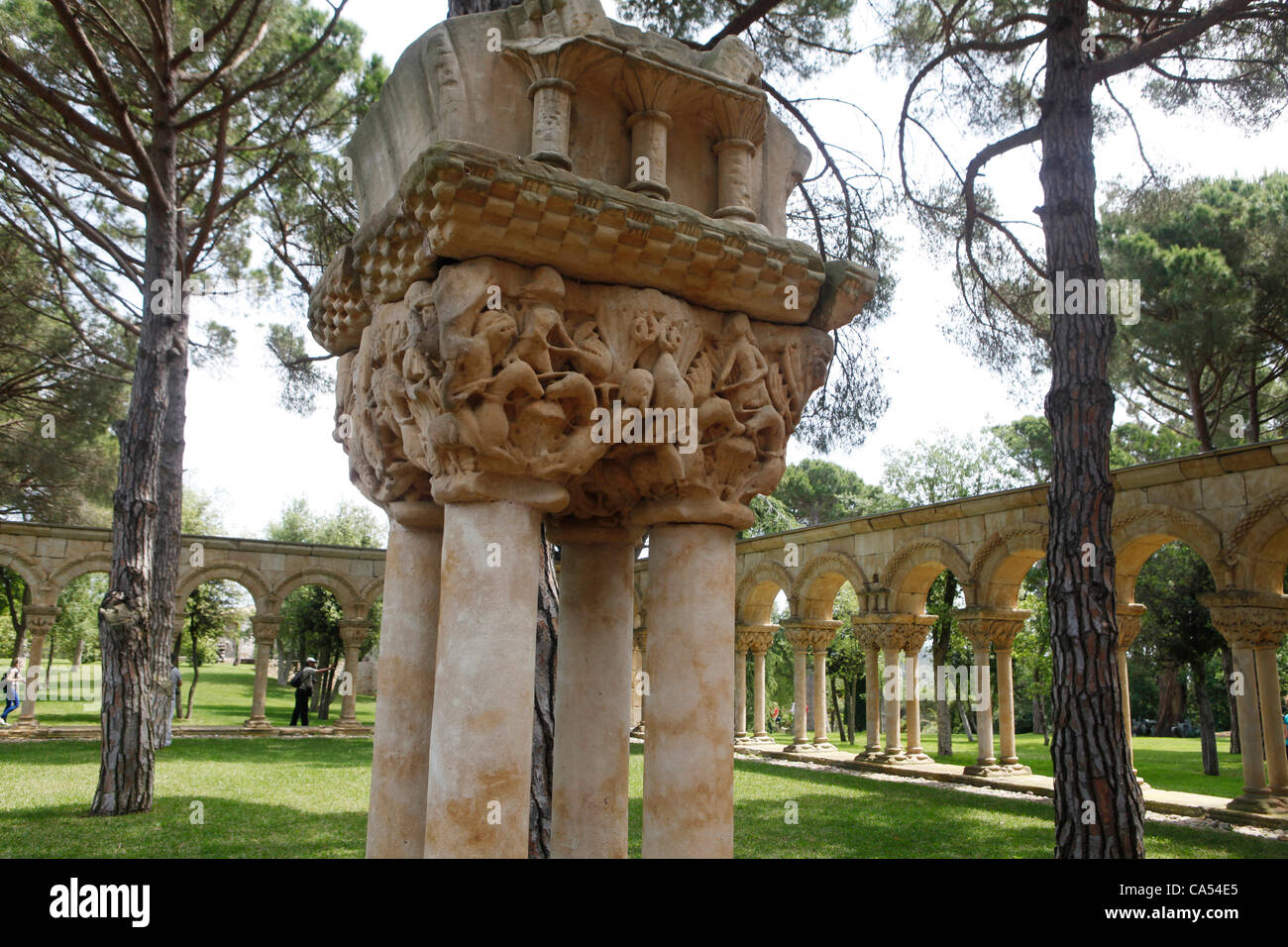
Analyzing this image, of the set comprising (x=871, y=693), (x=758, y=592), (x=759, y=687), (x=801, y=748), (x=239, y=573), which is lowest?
(x=801, y=748)

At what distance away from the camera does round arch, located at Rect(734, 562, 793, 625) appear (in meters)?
17.3

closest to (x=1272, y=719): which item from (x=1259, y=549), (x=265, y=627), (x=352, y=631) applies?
(x=1259, y=549)

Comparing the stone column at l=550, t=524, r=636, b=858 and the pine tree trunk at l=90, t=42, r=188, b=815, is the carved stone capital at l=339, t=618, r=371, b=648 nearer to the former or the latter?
the pine tree trunk at l=90, t=42, r=188, b=815

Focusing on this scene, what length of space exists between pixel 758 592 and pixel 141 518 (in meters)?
12.2

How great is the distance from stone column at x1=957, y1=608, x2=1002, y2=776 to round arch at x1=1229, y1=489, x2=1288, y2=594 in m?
3.61

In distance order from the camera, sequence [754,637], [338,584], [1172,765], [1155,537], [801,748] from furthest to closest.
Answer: [338,584] < [754,637] < [1172,765] < [801,748] < [1155,537]

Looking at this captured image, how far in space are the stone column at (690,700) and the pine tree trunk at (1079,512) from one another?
3948 mm

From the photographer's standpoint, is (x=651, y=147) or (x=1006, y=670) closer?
(x=651, y=147)

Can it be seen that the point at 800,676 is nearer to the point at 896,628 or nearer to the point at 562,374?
the point at 896,628

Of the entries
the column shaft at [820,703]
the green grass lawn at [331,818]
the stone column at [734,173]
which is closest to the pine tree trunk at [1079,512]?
the green grass lawn at [331,818]

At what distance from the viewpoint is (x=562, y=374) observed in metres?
2.19

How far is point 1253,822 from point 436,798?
33.3 feet

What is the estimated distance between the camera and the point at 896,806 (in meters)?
9.75
